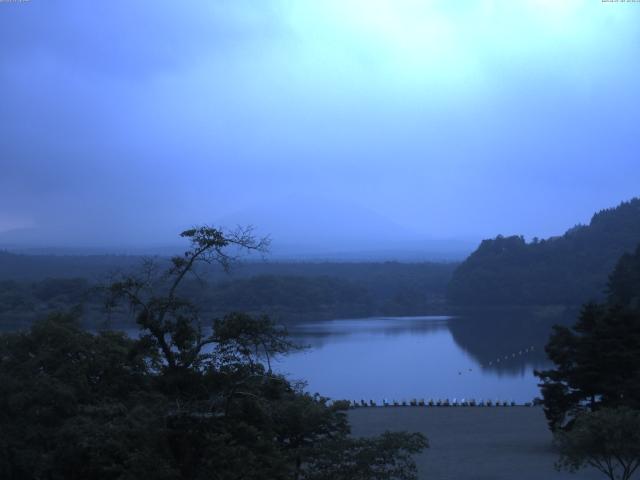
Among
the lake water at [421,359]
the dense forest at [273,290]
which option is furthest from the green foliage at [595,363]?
the dense forest at [273,290]

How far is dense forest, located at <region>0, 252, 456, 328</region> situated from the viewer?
41.7 metres

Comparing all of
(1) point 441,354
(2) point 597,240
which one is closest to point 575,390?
(1) point 441,354

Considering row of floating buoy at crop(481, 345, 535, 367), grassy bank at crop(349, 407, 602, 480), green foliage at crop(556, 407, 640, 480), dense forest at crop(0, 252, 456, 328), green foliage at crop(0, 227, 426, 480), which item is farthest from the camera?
dense forest at crop(0, 252, 456, 328)

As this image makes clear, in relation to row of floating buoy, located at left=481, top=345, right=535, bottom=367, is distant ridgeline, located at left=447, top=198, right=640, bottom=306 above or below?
above

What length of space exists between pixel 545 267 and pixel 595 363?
5366 centimetres

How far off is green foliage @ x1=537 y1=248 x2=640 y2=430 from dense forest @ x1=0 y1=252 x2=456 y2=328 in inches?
562

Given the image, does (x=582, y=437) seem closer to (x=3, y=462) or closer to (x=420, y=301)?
(x=3, y=462)

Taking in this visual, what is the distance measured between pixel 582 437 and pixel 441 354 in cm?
2333

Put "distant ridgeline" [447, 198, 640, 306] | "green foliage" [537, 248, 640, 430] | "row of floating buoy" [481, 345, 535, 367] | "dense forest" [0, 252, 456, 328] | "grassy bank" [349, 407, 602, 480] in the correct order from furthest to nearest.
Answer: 1. "distant ridgeline" [447, 198, 640, 306]
2. "dense forest" [0, 252, 456, 328]
3. "row of floating buoy" [481, 345, 535, 367]
4. "green foliage" [537, 248, 640, 430]
5. "grassy bank" [349, 407, 602, 480]

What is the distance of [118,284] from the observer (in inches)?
216

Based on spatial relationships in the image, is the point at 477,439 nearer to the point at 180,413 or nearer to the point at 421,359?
the point at 180,413

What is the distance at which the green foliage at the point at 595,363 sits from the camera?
1164cm

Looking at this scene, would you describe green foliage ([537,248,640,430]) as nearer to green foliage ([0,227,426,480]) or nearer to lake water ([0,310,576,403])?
lake water ([0,310,576,403])

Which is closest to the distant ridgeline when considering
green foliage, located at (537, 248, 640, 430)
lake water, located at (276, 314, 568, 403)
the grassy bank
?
lake water, located at (276, 314, 568, 403)
